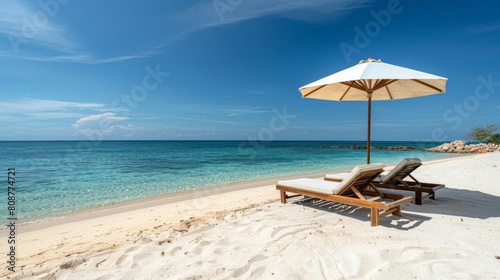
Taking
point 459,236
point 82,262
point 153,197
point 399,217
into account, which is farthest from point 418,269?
point 153,197

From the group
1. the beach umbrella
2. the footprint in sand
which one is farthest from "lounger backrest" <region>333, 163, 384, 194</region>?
the footprint in sand

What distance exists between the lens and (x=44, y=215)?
20.4 ft

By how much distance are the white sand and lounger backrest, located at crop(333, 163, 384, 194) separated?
0.52 m

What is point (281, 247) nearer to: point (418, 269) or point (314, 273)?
point (314, 273)

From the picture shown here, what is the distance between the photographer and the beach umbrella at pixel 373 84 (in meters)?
4.34

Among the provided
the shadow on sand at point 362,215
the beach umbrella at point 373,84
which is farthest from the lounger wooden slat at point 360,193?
the beach umbrella at point 373,84

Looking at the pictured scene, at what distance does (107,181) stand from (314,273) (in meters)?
10.9

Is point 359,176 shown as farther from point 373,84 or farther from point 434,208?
point 373,84

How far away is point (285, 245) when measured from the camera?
312 centimetres

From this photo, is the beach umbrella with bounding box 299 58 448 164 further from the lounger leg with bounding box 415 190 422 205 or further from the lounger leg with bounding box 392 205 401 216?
the lounger leg with bounding box 392 205 401 216

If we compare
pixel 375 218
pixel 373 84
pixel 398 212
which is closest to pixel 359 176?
pixel 375 218

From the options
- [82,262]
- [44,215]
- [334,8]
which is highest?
[334,8]

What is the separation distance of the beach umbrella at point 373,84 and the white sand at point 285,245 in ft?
7.61

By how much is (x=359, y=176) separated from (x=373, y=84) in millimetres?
3350
